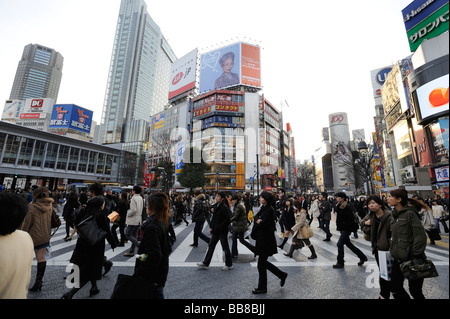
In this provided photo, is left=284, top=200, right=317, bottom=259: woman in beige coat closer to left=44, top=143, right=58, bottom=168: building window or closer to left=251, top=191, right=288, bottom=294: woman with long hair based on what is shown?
left=251, top=191, right=288, bottom=294: woman with long hair

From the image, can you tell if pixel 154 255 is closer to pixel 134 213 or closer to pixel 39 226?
pixel 39 226

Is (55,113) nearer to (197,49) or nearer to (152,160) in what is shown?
(152,160)

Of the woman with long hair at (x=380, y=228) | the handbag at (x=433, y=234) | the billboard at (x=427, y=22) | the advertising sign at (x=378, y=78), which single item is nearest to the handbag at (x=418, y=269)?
the woman with long hair at (x=380, y=228)

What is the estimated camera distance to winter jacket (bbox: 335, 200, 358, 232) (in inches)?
202

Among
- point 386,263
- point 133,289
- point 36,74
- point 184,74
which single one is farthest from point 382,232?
point 36,74

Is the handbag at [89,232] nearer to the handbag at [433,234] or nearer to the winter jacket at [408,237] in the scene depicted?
the winter jacket at [408,237]

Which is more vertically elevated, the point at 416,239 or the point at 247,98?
the point at 247,98

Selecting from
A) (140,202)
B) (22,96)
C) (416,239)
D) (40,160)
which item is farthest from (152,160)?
(22,96)

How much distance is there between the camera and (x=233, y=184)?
4684 cm

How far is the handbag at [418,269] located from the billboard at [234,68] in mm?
54194

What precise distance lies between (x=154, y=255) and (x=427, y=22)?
22.4ft

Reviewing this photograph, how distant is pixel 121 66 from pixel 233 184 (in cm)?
8964

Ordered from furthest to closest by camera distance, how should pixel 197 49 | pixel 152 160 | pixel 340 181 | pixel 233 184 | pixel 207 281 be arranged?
1. pixel 340 181
2. pixel 152 160
3. pixel 197 49
4. pixel 233 184
5. pixel 207 281

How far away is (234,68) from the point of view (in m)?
53.8
